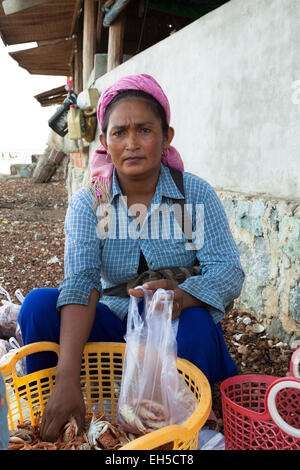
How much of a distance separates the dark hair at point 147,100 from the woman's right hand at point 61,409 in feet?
3.56

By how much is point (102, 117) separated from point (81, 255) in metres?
0.65

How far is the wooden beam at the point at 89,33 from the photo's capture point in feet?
19.0

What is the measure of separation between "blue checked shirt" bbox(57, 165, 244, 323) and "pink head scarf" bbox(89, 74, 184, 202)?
0.15ft

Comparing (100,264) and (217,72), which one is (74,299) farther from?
(217,72)

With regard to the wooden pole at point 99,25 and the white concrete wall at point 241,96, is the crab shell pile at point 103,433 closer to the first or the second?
the white concrete wall at point 241,96

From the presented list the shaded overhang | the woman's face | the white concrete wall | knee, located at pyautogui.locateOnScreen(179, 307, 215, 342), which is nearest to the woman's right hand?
knee, located at pyautogui.locateOnScreen(179, 307, 215, 342)

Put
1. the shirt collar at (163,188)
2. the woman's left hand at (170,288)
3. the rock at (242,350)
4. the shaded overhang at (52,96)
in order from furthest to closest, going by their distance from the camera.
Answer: the shaded overhang at (52,96) < the rock at (242,350) < the shirt collar at (163,188) < the woman's left hand at (170,288)

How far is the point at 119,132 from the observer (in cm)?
167

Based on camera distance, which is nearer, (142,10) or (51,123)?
(142,10)

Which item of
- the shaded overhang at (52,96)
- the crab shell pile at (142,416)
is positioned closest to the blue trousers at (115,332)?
the crab shell pile at (142,416)

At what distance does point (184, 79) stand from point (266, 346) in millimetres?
2161

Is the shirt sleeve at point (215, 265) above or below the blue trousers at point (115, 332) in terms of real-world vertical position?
above
